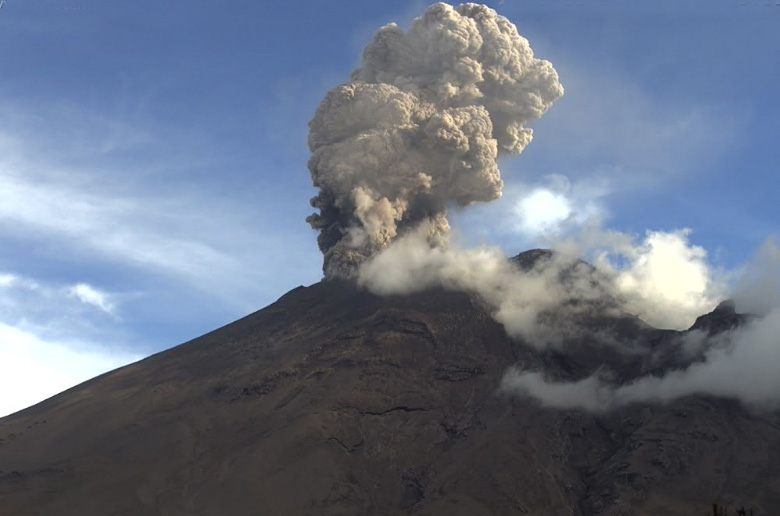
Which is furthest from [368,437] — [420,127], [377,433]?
[420,127]

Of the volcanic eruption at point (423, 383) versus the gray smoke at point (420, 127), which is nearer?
the volcanic eruption at point (423, 383)

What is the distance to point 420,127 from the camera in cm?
10188

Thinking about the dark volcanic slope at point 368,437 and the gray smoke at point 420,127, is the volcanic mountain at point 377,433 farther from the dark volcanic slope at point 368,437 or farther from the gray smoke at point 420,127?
the gray smoke at point 420,127

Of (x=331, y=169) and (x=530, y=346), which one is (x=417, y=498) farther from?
(x=331, y=169)

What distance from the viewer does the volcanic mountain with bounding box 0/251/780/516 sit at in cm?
7400

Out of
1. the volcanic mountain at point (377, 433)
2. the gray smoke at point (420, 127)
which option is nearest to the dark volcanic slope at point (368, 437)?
the volcanic mountain at point (377, 433)

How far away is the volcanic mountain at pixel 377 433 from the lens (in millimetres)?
74000

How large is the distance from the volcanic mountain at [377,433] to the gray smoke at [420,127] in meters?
8.09

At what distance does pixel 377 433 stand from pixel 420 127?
33655 mm

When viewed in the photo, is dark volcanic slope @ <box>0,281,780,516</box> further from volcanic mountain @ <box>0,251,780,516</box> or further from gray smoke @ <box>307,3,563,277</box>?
gray smoke @ <box>307,3,563,277</box>

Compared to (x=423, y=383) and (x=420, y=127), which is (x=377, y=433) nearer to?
(x=423, y=383)

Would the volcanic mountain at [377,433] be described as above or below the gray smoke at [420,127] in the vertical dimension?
below

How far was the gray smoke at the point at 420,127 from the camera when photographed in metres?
99.4

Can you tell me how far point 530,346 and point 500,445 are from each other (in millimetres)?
16241
